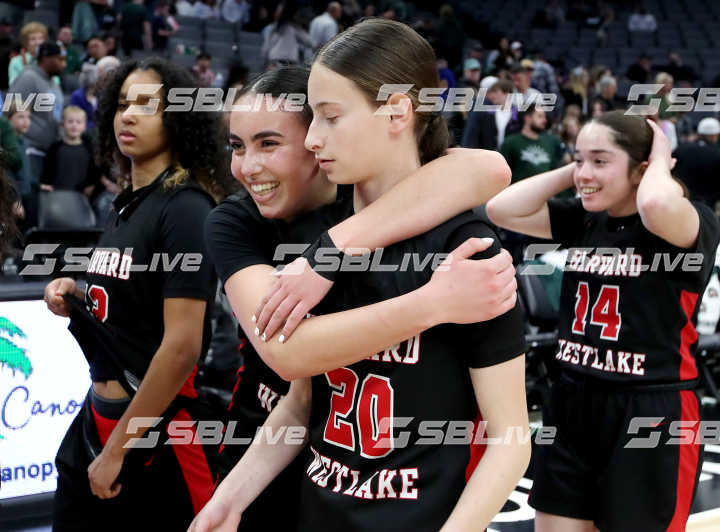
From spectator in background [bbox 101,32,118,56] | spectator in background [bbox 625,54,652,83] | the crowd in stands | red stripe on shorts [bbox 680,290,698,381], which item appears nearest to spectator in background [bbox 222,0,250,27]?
the crowd in stands

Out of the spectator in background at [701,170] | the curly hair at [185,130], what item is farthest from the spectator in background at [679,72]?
the curly hair at [185,130]

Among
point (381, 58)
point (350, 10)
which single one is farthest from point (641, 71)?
point (381, 58)

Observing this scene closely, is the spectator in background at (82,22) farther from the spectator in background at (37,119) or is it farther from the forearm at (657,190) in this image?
the forearm at (657,190)

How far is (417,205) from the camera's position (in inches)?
61.2

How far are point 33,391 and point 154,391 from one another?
1.74 metres

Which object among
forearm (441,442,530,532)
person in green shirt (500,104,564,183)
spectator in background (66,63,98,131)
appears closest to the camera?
forearm (441,442,530,532)

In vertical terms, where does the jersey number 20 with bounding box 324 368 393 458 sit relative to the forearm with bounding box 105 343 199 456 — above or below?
above

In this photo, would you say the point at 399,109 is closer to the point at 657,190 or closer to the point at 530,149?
the point at 657,190

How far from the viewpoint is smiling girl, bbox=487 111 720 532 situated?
8.57ft

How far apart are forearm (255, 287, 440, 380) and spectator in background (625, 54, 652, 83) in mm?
14884

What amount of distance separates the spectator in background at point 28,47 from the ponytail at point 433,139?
25.9ft

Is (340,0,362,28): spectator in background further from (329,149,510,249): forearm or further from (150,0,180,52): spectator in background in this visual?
(329,149,510,249): forearm

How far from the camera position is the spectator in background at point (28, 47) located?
869 centimetres

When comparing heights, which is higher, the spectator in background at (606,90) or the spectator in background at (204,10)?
the spectator in background at (204,10)
